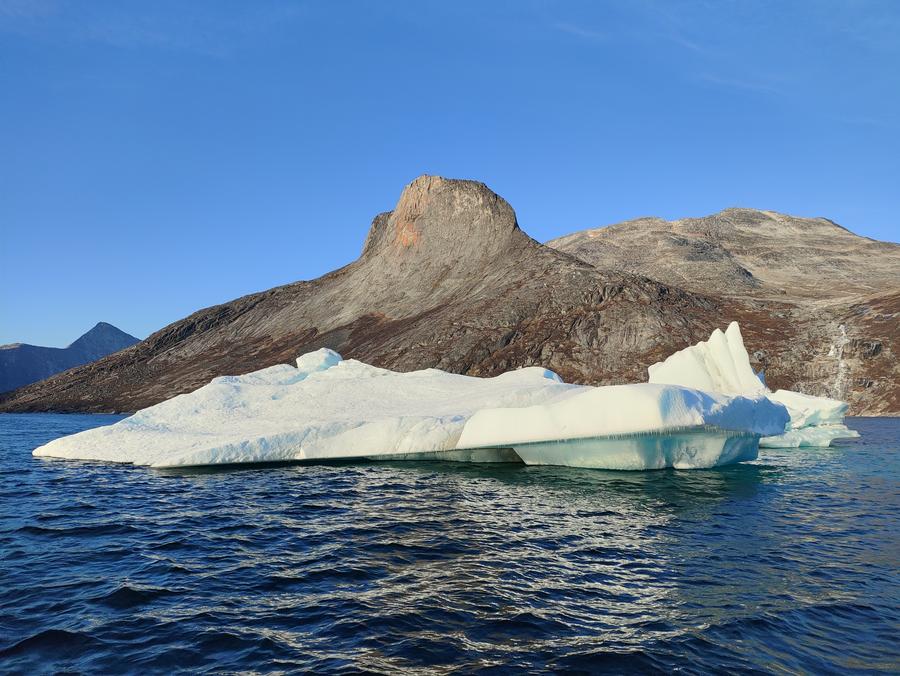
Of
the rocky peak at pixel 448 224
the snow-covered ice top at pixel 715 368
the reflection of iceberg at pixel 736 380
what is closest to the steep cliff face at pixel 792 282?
the rocky peak at pixel 448 224

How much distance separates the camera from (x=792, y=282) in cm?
13250

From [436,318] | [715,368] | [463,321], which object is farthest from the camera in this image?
[436,318]

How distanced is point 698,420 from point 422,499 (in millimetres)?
9250

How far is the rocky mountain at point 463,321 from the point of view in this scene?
270ft

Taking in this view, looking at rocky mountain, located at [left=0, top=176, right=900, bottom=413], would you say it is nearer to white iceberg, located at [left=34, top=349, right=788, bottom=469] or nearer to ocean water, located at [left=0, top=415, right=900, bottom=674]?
white iceberg, located at [left=34, top=349, right=788, bottom=469]

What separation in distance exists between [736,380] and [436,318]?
207ft

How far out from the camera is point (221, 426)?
2598cm

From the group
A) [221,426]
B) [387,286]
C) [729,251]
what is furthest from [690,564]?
[729,251]

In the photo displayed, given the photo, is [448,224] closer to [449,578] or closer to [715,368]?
[715,368]

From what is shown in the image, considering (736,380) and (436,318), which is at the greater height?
(436,318)

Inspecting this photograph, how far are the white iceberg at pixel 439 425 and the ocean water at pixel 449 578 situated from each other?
2152mm

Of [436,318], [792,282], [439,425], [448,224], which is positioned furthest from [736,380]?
[792,282]

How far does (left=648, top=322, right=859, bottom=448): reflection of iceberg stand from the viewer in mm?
31953

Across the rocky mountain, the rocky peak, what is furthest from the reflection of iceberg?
the rocky peak
